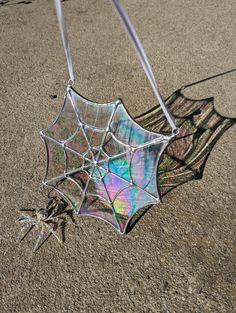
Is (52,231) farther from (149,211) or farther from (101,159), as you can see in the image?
(149,211)

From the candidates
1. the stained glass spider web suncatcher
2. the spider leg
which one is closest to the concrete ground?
the spider leg

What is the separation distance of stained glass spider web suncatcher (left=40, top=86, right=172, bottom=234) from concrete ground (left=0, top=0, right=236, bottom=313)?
21 cm

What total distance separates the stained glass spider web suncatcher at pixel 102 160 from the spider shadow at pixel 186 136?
12.0 inches

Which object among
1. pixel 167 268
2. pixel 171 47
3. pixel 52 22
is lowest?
pixel 167 268

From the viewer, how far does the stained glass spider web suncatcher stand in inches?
131

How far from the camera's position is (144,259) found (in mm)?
3277

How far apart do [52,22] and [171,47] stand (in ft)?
8.12

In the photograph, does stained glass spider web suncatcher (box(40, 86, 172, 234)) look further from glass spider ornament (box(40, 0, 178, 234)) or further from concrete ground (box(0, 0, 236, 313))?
concrete ground (box(0, 0, 236, 313))

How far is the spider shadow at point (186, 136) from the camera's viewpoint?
12.8ft

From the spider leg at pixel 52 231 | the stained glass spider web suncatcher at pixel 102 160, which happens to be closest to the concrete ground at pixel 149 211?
the spider leg at pixel 52 231

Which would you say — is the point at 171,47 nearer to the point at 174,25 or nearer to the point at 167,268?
the point at 174,25

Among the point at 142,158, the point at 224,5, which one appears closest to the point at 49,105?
the point at 142,158

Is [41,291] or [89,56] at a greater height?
[89,56]

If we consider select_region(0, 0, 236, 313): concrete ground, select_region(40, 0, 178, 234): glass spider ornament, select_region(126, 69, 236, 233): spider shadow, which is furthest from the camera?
select_region(126, 69, 236, 233): spider shadow
